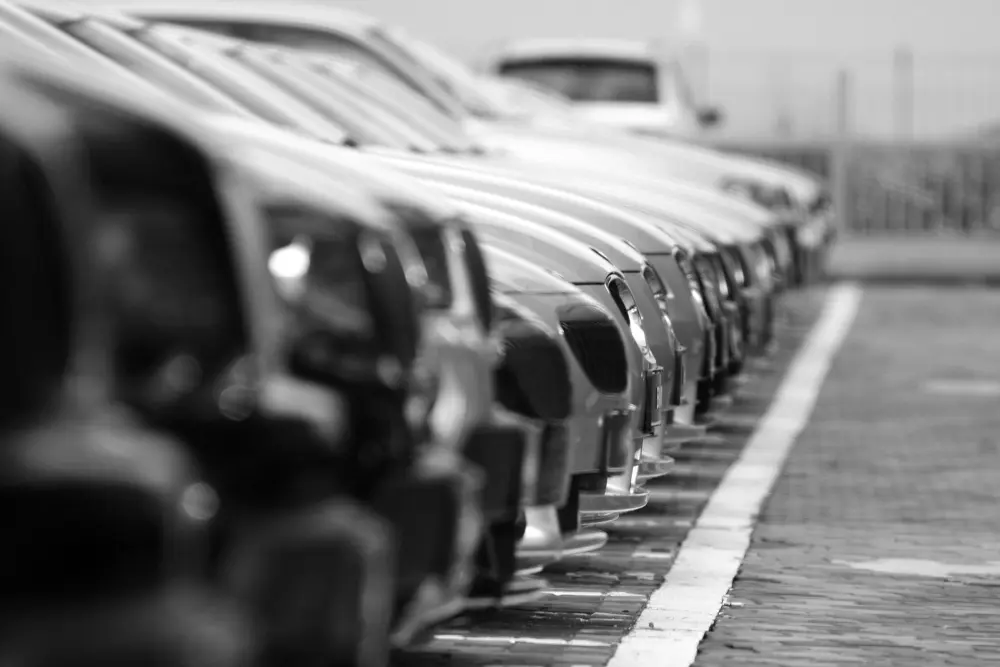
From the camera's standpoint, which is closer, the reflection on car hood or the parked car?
the reflection on car hood

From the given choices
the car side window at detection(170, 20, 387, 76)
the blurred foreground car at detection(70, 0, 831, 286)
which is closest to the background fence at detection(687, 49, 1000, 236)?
the blurred foreground car at detection(70, 0, 831, 286)

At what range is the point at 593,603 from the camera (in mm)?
6977

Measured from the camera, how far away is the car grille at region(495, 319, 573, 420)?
19.5 feet

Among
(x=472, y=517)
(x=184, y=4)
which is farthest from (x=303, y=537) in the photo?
(x=184, y=4)

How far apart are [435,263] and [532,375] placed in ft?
3.55

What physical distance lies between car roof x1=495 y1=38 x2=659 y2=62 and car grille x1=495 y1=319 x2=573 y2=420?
54.9 ft

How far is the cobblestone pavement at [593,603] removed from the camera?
6.18 metres

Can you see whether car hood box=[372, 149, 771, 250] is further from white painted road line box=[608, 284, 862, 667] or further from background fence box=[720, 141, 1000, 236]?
background fence box=[720, 141, 1000, 236]

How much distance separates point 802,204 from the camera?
18203 millimetres

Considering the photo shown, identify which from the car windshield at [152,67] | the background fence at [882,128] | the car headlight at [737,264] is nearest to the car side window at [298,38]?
the car headlight at [737,264]

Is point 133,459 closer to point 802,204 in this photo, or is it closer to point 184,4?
point 184,4

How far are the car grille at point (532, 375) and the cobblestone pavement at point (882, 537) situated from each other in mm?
758

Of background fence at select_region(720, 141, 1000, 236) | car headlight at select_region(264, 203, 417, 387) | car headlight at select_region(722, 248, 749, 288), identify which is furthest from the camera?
background fence at select_region(720, 141, 1000, 236)

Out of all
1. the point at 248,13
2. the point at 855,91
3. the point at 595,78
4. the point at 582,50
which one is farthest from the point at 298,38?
the point at 855,91
